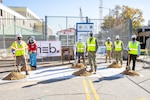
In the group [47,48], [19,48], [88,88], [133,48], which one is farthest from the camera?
[47,48]

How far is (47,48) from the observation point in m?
15.3

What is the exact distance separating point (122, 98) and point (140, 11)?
4826 cm

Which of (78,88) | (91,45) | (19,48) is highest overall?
(91,45)

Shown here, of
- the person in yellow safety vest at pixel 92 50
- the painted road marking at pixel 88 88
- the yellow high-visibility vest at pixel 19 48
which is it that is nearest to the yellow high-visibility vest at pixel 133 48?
the person in yellow safety vest at pixel 92 50

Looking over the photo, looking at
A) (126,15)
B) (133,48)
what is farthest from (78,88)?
(126,15)

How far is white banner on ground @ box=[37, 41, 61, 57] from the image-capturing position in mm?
15273

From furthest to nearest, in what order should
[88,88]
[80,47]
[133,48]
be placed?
[80,47], [133,48], [88,88]

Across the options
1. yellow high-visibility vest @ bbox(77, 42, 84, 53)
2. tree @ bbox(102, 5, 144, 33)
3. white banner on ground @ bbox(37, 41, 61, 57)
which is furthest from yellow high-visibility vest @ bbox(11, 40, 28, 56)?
tree @ bbox(102, 5, 144, 33)

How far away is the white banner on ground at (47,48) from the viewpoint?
601 inches

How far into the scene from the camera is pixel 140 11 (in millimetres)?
51844

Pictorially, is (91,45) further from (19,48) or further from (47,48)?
(47,48)

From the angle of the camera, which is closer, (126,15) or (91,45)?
(91,45)

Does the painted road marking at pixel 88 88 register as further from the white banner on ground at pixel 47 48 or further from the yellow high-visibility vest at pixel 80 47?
the white banner on ground at pixel 47 48

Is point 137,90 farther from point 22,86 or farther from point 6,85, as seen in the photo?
point 6,85
